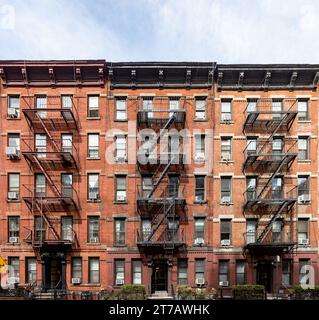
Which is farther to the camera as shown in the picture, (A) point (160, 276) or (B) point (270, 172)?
(B) point (270, 172)

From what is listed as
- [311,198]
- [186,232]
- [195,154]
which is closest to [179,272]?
[186,232]

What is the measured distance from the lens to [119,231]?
82.6ft

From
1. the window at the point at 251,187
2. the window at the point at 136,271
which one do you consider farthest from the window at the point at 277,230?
the window at the point at 136,271

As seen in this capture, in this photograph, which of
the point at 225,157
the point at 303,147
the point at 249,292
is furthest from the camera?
the point at 303,147

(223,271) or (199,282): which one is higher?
(223,271)

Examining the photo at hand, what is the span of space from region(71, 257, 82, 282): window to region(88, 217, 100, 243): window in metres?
1.53

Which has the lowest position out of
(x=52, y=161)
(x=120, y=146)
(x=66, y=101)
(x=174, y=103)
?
(x=52, y=161)

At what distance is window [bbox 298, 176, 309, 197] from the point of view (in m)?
25.4

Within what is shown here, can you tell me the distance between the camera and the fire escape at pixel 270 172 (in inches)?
973

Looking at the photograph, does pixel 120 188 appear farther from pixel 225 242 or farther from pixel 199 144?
pixel 225 242

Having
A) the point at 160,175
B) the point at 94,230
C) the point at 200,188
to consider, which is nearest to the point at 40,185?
the point at 94,230

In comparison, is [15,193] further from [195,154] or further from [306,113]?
[306,113]

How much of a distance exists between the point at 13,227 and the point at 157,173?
10.9m

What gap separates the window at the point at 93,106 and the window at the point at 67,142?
215 centimetres
